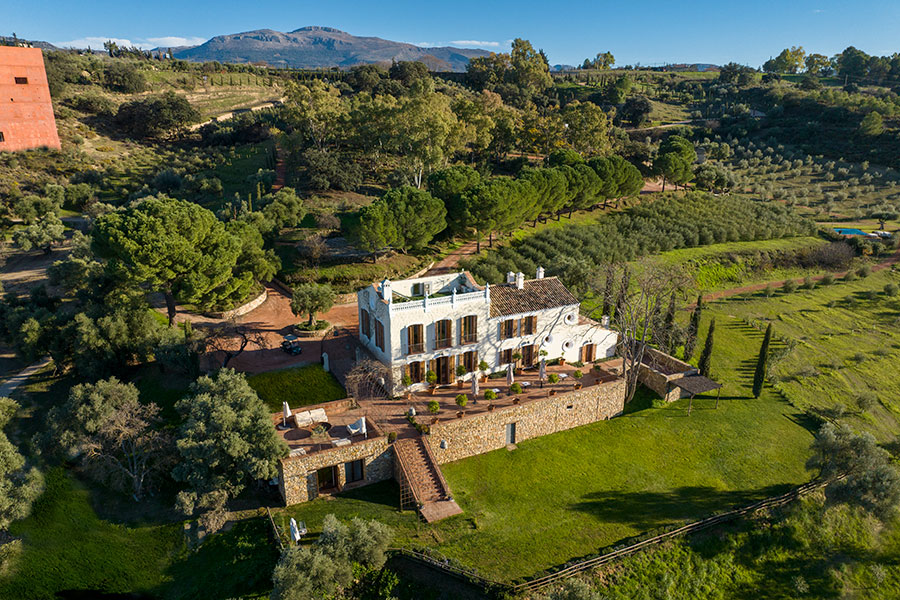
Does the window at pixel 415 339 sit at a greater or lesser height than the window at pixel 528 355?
greater

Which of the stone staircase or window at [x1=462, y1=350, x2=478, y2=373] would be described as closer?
the stone staircase

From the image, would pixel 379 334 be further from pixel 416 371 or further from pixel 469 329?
pixel 469 329

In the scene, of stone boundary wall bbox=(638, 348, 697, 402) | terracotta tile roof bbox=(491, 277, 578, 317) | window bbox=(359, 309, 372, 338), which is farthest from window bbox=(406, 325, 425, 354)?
stone boundary wall bbox=(638, 348, 697, 402)

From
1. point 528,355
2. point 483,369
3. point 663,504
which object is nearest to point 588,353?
point 528,355

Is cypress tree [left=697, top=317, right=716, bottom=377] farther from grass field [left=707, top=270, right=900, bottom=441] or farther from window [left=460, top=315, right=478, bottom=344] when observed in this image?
window [left=460, top=315, right=478, bottom=344]

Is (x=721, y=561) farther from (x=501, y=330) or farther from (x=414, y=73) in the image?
Result: (x=414, y=73)

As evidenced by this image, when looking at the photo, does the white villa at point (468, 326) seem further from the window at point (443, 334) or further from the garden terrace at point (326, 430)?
the garden terrace at point (326, 430)

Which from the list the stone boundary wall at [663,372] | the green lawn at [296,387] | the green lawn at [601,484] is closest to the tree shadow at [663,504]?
the green lawn at [601,484]
